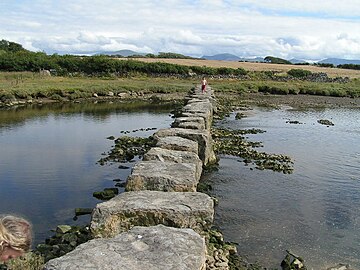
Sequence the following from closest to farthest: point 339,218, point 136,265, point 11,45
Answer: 1. point 136,265
2. point 339,218
3. point 11,45

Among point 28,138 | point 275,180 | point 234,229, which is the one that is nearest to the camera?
point 234,229

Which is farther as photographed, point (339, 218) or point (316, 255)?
point (339, 218)

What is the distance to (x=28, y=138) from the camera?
2142 centimetres

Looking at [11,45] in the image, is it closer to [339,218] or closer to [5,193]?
[5,193]

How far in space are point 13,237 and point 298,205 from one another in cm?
1034

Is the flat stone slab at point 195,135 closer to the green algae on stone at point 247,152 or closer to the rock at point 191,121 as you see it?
the rock at point 191,121

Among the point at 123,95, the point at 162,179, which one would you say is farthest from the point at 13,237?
the point at 123,95

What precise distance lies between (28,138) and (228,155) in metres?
10.1

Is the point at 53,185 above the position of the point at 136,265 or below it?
below

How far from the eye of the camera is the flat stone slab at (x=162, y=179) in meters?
8.30

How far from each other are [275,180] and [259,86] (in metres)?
41.0

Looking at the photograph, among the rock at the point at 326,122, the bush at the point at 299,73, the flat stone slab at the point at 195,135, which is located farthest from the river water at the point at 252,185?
the bush at the point at 299,73

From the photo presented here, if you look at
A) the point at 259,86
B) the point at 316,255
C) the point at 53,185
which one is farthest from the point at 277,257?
the point at 259,86

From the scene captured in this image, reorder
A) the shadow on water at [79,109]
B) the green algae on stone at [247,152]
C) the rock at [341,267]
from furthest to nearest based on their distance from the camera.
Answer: the shadow on water at [79,109]
the green algae on stone at [247,152]
the rock at [341,267]
